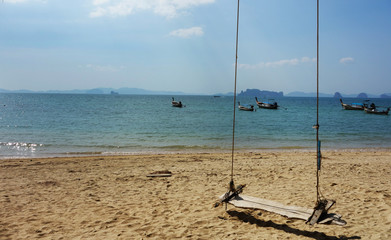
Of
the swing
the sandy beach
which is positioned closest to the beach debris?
the sandy beach

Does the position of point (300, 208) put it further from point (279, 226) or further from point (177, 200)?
point (177, 200)

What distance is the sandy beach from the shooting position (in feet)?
19.0

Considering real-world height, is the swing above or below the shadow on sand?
above

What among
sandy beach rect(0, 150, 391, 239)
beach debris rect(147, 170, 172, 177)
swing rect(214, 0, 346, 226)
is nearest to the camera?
swing rect(214, 0, 346, 226)

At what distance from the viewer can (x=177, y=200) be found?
25.6 feet

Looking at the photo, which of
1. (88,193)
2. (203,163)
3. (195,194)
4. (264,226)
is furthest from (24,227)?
(203,163)

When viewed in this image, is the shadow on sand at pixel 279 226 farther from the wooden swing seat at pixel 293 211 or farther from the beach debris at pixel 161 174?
the beach debris at pixel 161 174

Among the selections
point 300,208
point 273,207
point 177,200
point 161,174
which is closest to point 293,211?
point 300,208

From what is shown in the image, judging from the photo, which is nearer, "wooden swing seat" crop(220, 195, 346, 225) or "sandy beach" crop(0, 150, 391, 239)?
"wooden swing seat" crop(220, 195, 346, 225)

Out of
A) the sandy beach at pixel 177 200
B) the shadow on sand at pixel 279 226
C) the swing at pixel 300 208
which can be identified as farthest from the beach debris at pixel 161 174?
the swing at pixel 300 208

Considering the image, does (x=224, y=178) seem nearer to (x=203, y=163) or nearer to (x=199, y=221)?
(x=203, y=163)

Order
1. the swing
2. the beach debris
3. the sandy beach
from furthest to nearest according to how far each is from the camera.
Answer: the beach debris < the sandy beach < the swing

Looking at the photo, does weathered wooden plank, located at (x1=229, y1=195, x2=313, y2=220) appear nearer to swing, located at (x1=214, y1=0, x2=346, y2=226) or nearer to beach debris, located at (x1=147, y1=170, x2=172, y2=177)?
swing, located at (x1=214, y1=0, x2=346, y2=226)

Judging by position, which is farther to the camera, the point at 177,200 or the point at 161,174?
the point at 161,174
